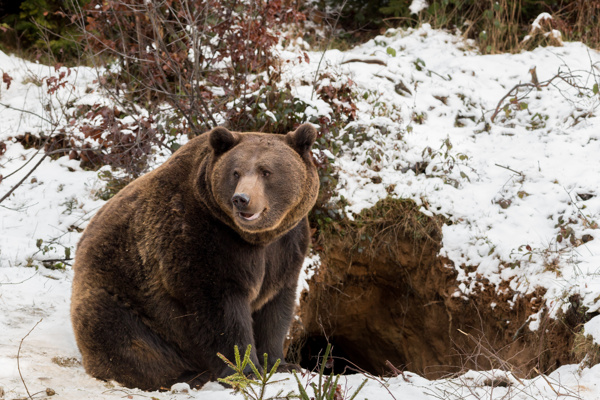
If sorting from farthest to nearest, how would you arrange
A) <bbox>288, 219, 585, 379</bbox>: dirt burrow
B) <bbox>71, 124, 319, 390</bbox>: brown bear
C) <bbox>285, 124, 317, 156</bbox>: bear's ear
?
<bbox>288, 219, 585, 379</bbox>: dirt burrow < <bbox>285, 124, 317, 156</bbox>: bear's ear < <bbox>71, 124, 319, 390</bbox>: brown bear

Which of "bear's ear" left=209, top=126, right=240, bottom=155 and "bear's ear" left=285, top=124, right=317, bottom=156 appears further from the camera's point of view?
"bear's ear" left=285, top=124, right=317, bottom=156

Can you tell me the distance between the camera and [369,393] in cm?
372

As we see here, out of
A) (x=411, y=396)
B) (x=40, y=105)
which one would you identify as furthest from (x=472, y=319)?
(x=40, y=105)

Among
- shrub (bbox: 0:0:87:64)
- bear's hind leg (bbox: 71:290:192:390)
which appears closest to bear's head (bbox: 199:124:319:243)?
bear's hind leg (bbox: 71:290:192:390)

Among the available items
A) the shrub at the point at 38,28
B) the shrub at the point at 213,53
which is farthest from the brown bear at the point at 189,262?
the shrub at the point at 38,28

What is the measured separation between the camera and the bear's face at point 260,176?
4.18m

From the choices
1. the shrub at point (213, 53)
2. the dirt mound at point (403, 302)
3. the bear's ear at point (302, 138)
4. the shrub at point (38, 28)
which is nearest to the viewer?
the bear's ear at point (302, 138)

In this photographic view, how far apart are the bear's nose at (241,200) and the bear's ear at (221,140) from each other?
0.63 metres

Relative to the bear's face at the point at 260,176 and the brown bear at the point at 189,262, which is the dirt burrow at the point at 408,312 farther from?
the bear's face at the point at 260,176

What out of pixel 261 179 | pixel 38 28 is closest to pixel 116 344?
pixel 261 179

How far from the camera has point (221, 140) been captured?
449 centimetres

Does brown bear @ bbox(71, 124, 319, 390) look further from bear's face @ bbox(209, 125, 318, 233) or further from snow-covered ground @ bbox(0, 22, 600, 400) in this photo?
snow-covered ground @ bbox(0, 22, 600, 400)

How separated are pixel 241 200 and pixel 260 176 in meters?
0.34

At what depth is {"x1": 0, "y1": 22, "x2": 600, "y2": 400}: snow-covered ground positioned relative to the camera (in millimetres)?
5852
